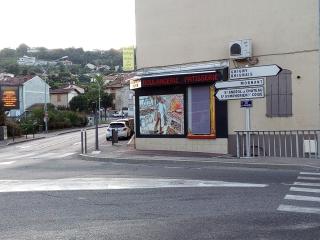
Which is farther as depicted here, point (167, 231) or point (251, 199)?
point (251, 199)

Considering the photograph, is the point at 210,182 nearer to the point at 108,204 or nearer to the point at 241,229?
the point at 108,204

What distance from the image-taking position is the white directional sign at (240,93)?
17.8 meters

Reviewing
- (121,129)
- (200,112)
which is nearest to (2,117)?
(121,129)

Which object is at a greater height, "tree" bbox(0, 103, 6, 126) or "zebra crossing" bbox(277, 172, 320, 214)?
"tree" bbox(0, 103, 6, 126)

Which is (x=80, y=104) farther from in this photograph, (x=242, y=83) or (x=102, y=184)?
(x=102, y=184)

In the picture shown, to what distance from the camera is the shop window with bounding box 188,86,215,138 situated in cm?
2231

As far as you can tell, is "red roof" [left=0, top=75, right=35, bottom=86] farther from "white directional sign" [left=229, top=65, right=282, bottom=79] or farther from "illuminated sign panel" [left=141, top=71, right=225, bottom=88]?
"white directional sign" [left=229, top=65, right=282, bottom=79]

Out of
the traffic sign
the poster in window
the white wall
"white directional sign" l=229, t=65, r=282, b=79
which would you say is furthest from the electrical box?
the white wall

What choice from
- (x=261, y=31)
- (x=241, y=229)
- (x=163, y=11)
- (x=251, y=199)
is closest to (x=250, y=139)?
(x=261, y=31)

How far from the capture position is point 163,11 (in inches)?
946

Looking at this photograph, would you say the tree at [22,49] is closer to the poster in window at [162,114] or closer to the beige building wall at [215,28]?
the beige building wall at [215,28]

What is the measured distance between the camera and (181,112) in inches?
918

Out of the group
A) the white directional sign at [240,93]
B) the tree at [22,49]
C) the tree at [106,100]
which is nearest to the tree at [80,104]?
the tree at [106,100]

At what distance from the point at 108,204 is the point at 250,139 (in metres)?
11.1
